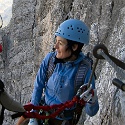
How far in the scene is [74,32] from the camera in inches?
176

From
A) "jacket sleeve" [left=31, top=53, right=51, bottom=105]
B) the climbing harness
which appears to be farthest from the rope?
"jacket sleeve" [left=31, top=53, right=51, bottom=105]

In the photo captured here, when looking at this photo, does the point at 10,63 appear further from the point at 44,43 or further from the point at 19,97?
the point at 44,43

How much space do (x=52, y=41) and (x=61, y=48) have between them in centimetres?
1104

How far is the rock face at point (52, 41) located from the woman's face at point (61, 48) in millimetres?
975

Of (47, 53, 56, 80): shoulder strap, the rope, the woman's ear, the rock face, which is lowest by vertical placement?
the rock face

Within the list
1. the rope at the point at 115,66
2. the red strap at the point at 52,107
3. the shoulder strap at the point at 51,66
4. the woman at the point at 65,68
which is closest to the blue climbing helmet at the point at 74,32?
the woman at the point at 65,68

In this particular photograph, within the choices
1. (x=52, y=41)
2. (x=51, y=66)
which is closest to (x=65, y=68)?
(x=51, y=66)

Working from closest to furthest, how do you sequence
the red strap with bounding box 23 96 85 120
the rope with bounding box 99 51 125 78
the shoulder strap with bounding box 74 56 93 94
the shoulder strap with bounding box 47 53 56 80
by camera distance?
the rope with bounding box 99 51 125 78 → the red strap with bounding box 23 96 85 120 → the shoulder strap with bounding box 74 56 93 94 → the shoulder strap with bounding box 47 53 56 80

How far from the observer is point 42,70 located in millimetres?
4516

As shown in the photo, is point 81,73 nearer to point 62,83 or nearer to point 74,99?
point 62,83

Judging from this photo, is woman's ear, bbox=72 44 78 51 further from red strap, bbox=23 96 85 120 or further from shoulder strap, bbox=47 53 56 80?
red strap, bbox=23 96 85 120

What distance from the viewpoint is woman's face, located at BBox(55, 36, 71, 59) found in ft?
14.2

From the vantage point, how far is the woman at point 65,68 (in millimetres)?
4320

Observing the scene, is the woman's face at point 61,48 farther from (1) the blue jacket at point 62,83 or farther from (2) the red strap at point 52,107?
(2) the red strap at point 52,107
